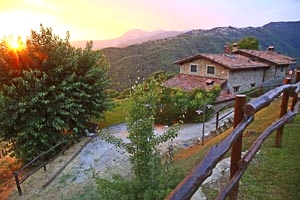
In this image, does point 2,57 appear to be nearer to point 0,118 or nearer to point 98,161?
point 0,118

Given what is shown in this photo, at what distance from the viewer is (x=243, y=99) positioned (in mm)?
3049

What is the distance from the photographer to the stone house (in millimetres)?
24781

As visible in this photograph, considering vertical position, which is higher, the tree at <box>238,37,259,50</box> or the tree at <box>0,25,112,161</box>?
the tree at <box>238,37,259,50</box>

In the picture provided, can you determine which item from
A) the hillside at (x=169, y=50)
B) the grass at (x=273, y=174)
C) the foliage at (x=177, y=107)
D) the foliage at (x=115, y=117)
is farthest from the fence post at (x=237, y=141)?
the hillside at (x=169, y=50)

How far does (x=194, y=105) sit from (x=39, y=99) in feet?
33.1

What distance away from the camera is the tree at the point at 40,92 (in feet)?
40.7

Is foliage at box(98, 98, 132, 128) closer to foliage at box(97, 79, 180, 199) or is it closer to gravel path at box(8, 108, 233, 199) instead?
gravel path at box(8, 108, 233, 199)

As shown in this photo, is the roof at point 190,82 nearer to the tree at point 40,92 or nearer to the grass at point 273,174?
the tree at point 40,92

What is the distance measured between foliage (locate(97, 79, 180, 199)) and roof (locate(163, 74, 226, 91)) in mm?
17641

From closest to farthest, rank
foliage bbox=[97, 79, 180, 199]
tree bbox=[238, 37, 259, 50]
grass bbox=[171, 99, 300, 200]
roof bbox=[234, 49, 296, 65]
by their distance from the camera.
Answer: grass bbox=[171, 99, 300, 200] < foliage bbox=[97, 79, 180, 199] < roof bbox=[234, 49, 296, 65] < tree bbox=[238, 37, 259, 50]

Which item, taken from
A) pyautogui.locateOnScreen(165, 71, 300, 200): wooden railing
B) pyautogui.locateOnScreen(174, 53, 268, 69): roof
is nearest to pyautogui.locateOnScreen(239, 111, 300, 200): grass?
pyautogui.locateOnScreen(165, 71, 300, 200): wooden railing

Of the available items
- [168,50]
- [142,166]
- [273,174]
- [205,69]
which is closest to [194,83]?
[205,69]

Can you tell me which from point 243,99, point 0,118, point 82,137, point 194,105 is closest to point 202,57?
point 194,105

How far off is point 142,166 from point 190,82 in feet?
67.8
